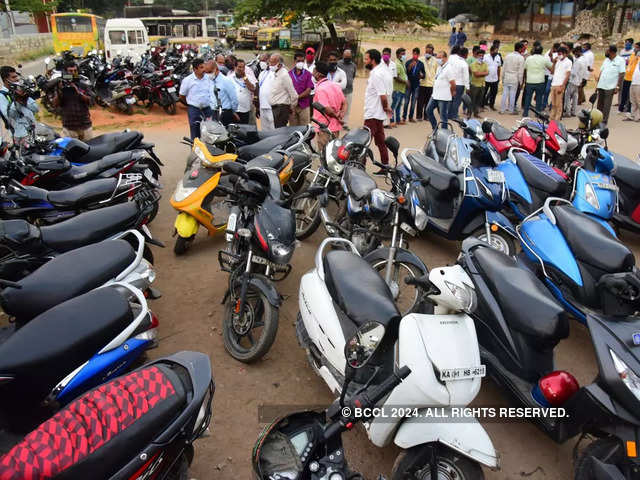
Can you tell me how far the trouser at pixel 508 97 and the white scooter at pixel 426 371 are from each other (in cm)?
1058

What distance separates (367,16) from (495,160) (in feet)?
62.6

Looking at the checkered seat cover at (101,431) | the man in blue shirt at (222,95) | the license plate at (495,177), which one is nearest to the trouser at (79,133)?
the man in blue shirt at (222,95)

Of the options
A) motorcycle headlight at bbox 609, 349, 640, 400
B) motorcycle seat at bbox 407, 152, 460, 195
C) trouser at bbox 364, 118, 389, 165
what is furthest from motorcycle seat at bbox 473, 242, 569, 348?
trouser at bbox 364, 118, 389, 165

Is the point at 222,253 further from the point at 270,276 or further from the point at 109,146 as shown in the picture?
the point at 109,146

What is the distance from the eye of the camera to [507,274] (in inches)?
119

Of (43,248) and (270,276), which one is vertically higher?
(43,248)

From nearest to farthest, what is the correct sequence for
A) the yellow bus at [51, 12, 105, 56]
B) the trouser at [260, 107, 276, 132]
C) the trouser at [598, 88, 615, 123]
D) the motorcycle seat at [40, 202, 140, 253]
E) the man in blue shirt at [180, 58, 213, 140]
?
the motorcycle seat at [40, 202, 140, 253] → the man in blue shirt at [180, 58, 213, 140] → the trouser at [260, 107, 276, 132] → the trouser at [598, 88, 615, 123] → the yellow bus at [51, 12, 105, 56]

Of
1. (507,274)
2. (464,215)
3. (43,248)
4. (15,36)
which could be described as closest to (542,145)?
(464,215)

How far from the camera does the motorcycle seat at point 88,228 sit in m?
3.63

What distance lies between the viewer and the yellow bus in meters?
18.9

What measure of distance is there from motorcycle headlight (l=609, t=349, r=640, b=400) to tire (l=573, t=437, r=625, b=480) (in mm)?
268

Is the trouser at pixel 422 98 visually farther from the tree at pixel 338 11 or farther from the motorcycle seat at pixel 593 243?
the tree at pixel 338 11

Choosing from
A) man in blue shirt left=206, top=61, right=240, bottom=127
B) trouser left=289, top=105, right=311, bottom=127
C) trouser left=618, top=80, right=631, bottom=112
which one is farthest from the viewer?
trouser left=618, top=80, right=631, bottom=112

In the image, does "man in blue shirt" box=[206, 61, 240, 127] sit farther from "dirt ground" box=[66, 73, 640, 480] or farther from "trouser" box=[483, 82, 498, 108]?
"trouser" box=[483, 82, 498, 108]
